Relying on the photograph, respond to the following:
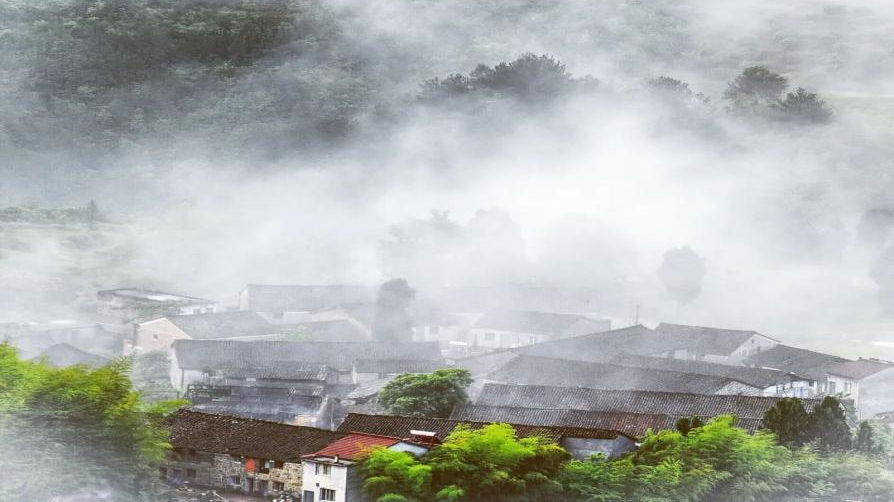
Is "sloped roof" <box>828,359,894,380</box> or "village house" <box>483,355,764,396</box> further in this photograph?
"sloped roof" <box>828,359,894,380</box>

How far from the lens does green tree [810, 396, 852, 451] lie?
1233 cm

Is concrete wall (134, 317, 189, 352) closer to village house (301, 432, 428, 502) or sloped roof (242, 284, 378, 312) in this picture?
sloped roof (242, 284, 378, 312)

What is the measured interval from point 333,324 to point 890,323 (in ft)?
37.3

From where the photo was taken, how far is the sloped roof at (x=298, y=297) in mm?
20961

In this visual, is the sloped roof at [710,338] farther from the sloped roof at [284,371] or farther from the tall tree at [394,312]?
the sloped roof at [284,371]

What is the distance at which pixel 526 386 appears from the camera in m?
15.0

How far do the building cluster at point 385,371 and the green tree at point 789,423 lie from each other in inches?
14.9

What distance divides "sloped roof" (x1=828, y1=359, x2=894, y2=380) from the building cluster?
0.04 m

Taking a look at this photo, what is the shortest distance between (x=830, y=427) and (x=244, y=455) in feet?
21.3

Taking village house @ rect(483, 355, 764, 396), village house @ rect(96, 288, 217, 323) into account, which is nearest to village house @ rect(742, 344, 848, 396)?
village house @ rect(483, 355, 764, 396)

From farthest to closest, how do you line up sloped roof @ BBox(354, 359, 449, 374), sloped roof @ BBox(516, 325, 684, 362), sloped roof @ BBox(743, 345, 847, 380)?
sloped roof @ BBox(516, 325, 684, 362), sloped roof @ BBox(743, 345, 847, 380), sloped roof @ BBox(354, 359, 449, 374)

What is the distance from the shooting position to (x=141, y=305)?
20016 mm

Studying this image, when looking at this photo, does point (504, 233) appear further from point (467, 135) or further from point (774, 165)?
point (774, 165)

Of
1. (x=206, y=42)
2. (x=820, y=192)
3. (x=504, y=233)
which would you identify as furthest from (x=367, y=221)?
(x=820, y=192)
